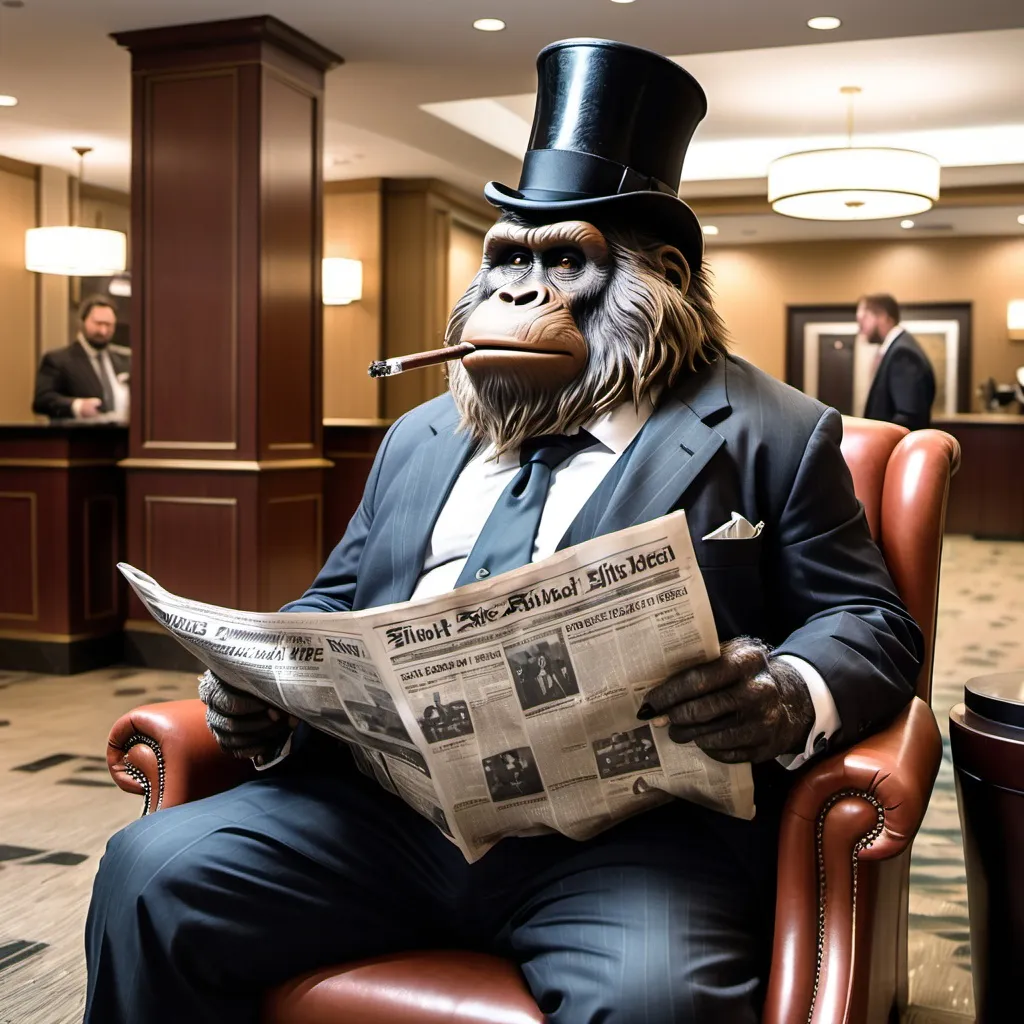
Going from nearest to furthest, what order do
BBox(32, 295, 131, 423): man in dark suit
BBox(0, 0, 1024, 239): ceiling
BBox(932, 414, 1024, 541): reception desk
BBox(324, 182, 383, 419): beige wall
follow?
BBox(0, 0, 1024, 239): ceiling
BBox(32, 295, 131, 423): man in dark suit
BBox(324, 182, 383, 419): beige wall
BBox(932, 414, 1024, 541): reception desk

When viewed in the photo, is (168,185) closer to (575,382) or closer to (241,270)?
(241,270)

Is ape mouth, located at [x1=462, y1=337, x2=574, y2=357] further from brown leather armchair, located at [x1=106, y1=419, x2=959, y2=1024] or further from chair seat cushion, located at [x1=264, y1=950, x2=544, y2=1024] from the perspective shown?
chair seat cushion, located at [x1=264, y1=950, x2=544, y2=1024]

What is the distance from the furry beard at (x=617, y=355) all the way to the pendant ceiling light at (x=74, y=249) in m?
6.28

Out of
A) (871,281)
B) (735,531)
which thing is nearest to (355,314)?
(871,281)

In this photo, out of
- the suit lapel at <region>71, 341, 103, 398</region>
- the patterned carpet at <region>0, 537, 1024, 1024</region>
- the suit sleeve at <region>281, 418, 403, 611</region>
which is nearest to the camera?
the suit sleeve at <region>281, 418, 403, 611</region>

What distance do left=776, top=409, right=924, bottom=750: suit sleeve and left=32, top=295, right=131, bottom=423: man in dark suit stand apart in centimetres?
472

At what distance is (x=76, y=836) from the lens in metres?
2.67

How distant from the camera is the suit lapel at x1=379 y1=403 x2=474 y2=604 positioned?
1.41m

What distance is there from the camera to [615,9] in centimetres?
435

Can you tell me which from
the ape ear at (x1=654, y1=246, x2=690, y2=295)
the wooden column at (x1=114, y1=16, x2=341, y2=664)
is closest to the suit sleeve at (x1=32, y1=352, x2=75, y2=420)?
the wooden column at (x1=114, y1=16, x2=341, y2=664)

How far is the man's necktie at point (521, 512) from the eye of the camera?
132 cm

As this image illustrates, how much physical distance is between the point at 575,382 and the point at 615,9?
3.42 meters

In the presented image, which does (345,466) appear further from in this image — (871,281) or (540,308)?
(871,281)

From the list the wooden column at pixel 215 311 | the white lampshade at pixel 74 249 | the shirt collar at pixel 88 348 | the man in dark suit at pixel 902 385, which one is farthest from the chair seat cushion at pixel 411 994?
the white lampshade at pixel 74 249
